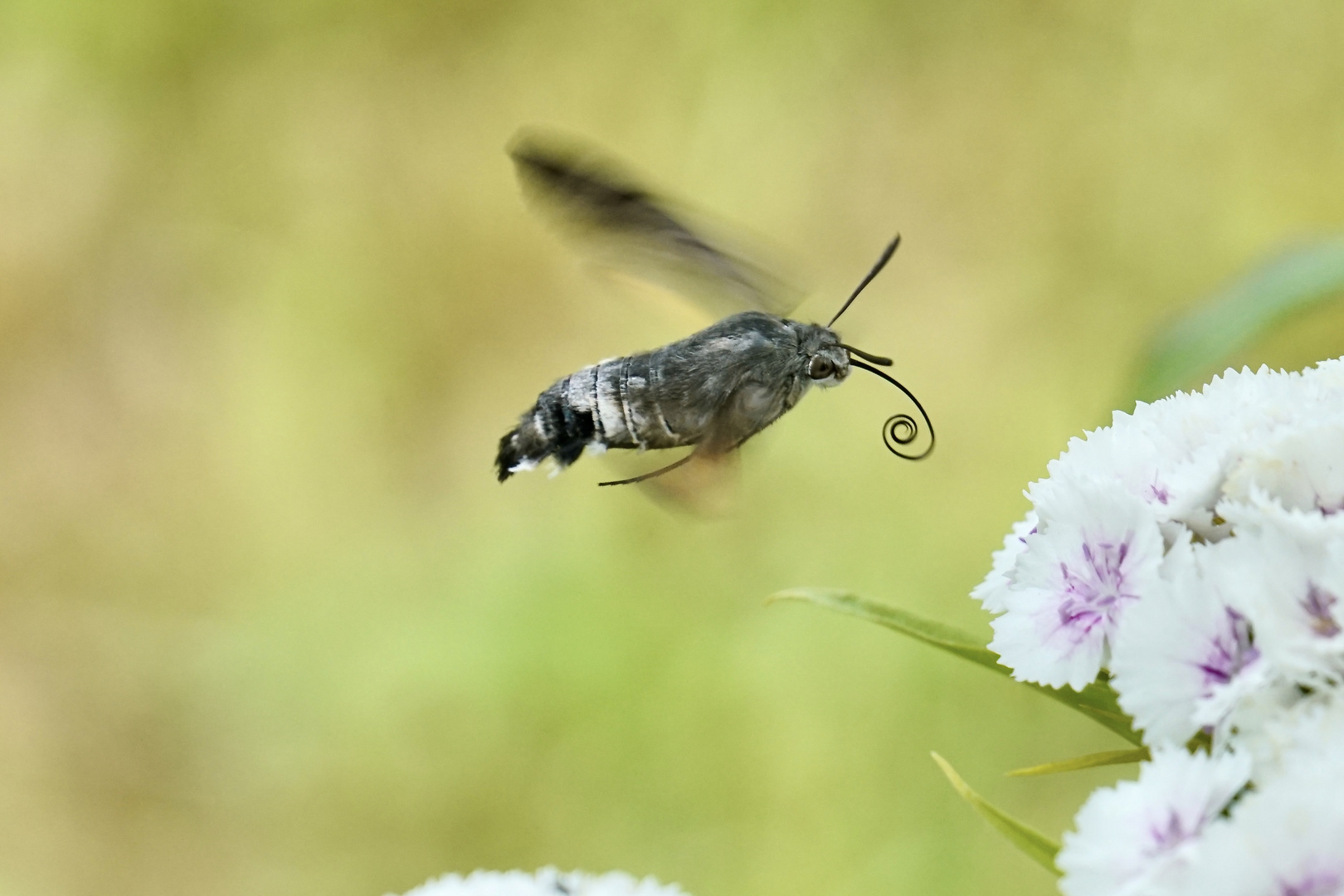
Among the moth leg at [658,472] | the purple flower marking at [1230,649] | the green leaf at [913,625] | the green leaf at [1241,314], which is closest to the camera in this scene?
the purple flower marking at [1230,649]

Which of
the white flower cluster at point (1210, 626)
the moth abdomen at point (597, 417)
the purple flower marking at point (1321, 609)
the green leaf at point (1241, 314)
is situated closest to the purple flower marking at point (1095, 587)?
the white flower cluster at point (1210, 626)

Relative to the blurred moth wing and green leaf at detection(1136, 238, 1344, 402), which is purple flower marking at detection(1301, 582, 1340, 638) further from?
green leaf at detection(1136, 238, 1344, 402)

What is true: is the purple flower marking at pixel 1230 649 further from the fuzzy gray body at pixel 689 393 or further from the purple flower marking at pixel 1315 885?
the fuzzy gray body at pixel 689 393

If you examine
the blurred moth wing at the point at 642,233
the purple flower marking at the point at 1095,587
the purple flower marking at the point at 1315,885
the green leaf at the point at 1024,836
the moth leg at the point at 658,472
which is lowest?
the purple flower marking at the point at 1315,885

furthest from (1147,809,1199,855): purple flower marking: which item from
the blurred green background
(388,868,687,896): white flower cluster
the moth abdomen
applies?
the blurred green background

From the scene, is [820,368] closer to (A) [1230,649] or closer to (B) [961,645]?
(B) [961,645]

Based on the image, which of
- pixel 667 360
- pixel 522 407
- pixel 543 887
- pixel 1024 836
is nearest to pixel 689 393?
pixel 667 360

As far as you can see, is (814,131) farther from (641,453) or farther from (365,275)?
(641,453)
